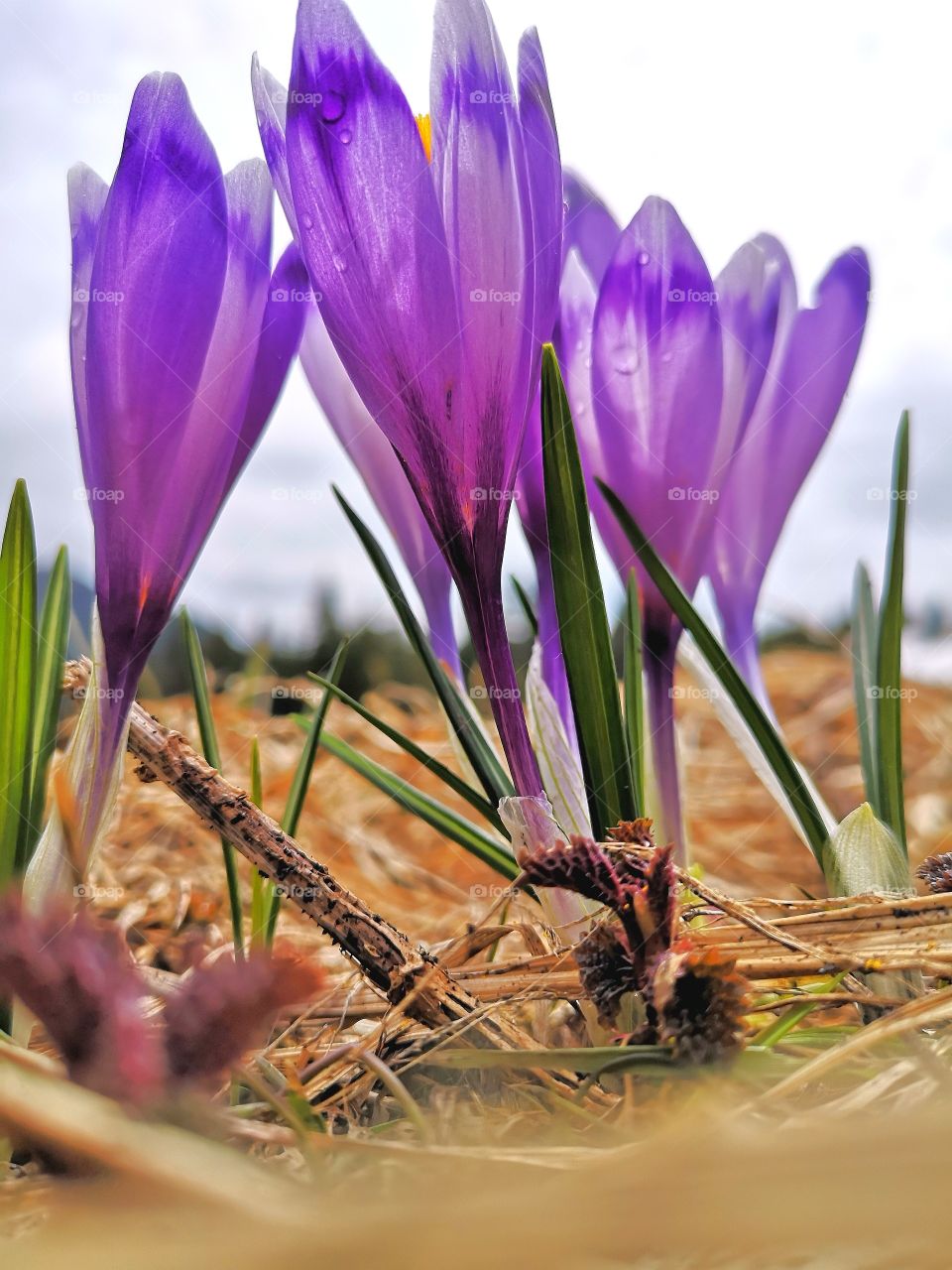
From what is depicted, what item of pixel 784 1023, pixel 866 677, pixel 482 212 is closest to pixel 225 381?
pixel 482 212

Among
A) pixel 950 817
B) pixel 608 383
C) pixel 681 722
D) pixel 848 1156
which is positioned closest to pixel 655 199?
pixel 608 383

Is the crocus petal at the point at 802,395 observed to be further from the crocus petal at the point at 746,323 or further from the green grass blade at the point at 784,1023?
the green grass blade at the point at 784,1023

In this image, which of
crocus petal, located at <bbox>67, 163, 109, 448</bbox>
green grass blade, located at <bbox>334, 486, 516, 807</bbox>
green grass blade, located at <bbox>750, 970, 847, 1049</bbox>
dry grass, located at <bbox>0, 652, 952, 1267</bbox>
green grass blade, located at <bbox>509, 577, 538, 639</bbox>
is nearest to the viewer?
dry grass, located at <bbox>0, 652, 952, 1267</bbox>

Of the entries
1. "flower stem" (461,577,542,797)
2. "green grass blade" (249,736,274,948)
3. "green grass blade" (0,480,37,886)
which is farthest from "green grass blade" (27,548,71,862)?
"flower stem" (461,577,542,797)

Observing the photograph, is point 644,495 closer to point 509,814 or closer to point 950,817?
point 509,814

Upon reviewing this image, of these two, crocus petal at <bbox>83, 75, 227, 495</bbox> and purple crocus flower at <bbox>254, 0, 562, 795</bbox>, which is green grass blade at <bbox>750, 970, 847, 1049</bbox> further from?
crocus petal at <bbox>83, 75, 227, 495</bbox>

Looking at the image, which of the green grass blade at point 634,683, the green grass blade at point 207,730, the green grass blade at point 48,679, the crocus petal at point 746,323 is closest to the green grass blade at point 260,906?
the green grass blade at point 207,730

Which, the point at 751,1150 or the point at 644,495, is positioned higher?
the point at 644,495
